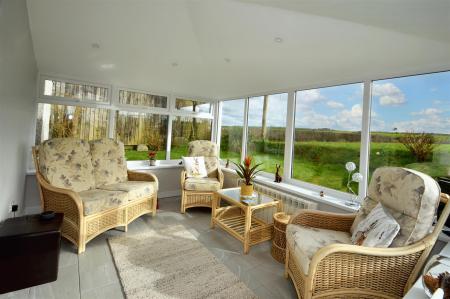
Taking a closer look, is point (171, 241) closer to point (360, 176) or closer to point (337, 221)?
point (337, 221)

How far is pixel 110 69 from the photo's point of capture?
3.42 m

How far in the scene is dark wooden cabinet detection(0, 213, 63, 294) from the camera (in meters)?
1.79

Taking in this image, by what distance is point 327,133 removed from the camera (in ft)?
10.6

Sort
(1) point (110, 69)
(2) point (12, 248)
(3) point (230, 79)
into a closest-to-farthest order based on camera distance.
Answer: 1. (2) point (12, 248)
2. (1) point (110, 69)
3. (3) point (230, 79)

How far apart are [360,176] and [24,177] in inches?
169

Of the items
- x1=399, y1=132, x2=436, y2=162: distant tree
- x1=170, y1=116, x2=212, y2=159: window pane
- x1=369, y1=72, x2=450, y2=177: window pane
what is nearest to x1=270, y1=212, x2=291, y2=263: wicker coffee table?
x1=369, y1=72, x2=450, y2=177: window pane

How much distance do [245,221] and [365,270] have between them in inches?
49.1

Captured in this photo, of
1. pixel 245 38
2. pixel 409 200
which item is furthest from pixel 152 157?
pixel 409 200

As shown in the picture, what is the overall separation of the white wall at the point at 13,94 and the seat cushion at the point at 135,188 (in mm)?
957

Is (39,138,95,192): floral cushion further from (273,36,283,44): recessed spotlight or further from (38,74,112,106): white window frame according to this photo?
(273,36,283,44): recessed spotlight

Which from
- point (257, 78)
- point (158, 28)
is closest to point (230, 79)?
point (257, 78)

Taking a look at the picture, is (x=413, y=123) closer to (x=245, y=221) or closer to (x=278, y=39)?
(x=278, y=39)

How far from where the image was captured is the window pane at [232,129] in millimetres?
4895

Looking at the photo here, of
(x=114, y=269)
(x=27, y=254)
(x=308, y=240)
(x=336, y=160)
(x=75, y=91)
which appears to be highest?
(x=75, y=91)
